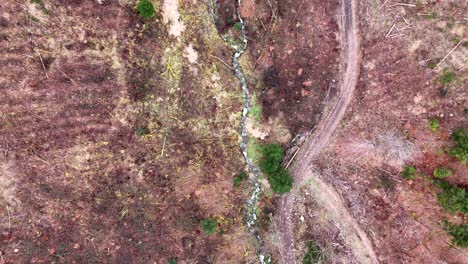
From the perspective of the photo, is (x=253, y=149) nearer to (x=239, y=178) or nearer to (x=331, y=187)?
(x=239, y=178)

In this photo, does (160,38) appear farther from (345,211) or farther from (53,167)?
(345,211)

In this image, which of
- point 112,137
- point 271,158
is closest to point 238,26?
point 271,158

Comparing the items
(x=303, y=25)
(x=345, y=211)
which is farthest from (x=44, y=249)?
(x=303, y=25)

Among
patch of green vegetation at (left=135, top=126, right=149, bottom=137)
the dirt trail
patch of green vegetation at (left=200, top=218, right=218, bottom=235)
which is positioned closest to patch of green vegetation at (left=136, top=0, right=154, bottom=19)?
patch of green vegetation at (left=135, top=126, right=149, bottom=137)

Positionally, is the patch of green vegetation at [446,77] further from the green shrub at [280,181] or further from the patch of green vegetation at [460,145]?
the green shrub at [280,181]

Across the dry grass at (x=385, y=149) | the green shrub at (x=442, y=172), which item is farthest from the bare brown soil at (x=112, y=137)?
the green shrub at (x=442, y=172)
